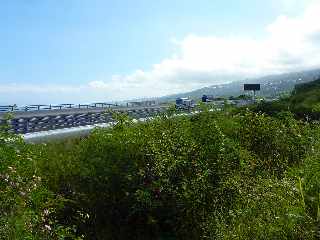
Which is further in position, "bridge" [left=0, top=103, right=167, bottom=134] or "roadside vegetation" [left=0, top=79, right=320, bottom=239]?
"bridge" [left=0, top=103, right=167, bottom=134]

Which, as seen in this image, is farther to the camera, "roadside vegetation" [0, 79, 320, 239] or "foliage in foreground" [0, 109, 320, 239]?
"foliage in foreground" [0, 109, 320, 239]

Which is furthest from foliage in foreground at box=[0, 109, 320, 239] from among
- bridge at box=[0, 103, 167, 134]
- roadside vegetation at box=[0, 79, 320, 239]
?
bridge at box=[0, 103, 167, 134]

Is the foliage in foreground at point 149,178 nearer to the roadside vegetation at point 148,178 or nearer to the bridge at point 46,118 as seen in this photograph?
the roadside vegetation at point 148,178

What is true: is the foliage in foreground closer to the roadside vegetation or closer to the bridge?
the roadside vegetation

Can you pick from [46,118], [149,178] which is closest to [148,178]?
[149,178]

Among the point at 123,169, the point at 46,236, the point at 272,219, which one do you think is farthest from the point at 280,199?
the point at 123,169

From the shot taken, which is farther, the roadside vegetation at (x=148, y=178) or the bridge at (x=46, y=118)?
the bridge at (x=46, y=118)

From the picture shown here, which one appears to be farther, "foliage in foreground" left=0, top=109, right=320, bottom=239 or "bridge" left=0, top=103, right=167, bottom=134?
"bridge" left=0, top=103, right=167, bottom=134

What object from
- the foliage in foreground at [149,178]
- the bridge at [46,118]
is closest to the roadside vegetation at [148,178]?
the foliage in foreground at [149,178]

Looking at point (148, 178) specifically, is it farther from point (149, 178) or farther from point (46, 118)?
point (46, 118)

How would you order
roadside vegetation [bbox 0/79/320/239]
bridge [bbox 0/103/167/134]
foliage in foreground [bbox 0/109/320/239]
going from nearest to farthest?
1. roadside vegetation [bbox 0/79/320/239]
2. foliage in foreground [bbox 0/109/320/239]
3. bridge [bbox 0/103/167/134]

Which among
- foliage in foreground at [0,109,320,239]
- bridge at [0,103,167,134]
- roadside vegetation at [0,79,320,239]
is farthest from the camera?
bridge at [0,103,167,134]

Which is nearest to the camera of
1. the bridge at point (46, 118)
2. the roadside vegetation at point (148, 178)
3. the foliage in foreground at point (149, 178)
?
the roadside vegetation at point (148, 178)

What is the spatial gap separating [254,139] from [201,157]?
425 cm
